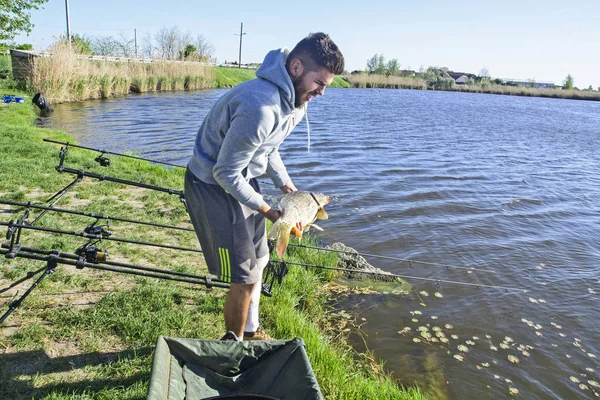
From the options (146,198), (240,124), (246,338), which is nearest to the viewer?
(240,124)

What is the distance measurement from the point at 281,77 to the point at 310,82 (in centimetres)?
18

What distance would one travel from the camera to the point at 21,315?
11.1 feet

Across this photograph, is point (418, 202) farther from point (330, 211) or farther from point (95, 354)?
point (95, 354)

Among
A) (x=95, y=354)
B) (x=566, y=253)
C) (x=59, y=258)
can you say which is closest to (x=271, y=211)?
(x=59, y=258)

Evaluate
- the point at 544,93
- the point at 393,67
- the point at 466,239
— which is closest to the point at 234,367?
the point at 466,239

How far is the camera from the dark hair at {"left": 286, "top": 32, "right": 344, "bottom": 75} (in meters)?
2.51

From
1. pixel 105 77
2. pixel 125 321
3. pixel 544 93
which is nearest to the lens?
pixel 125 321

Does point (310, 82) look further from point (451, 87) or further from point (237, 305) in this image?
point (451, 87)

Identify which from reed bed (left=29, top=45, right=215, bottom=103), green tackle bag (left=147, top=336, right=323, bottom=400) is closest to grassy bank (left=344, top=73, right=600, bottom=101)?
reed bed (left=29, top=45, right=215, bottom=103)

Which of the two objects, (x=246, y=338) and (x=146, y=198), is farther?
(x=146, y=198)

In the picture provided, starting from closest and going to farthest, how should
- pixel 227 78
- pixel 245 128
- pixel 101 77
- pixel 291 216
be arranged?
pixel 245 128
pixel 291 216
pixel 101 77
pixel 227 78

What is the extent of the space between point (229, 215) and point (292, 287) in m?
2.14

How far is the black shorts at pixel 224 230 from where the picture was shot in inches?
108

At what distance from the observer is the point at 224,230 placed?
2.74m
